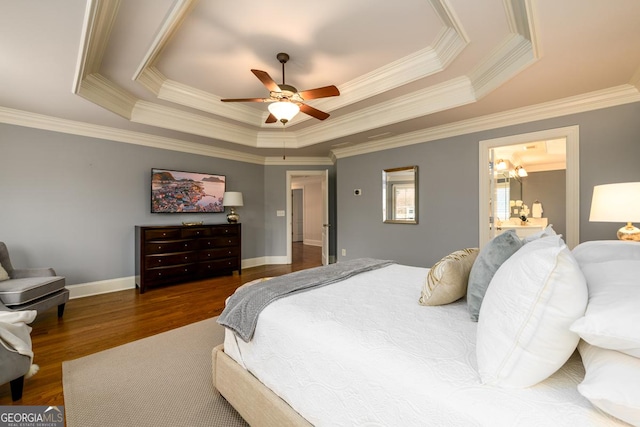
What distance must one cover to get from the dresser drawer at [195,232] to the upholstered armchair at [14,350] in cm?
255

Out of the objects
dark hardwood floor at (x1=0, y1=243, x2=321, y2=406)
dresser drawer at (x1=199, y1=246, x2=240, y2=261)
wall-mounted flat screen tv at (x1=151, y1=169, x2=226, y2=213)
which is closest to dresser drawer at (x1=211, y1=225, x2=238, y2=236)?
dresser drawer at (x1=199, y1=246, x2=240, y2=261)

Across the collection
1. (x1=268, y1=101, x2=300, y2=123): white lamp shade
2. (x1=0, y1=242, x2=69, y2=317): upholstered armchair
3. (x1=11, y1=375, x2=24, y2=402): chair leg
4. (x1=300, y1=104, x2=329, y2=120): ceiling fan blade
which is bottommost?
(x1=11, y1=375, x2=24, y2=402): chair leg

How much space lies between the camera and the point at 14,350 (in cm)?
163

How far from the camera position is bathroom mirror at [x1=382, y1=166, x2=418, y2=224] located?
167 inches

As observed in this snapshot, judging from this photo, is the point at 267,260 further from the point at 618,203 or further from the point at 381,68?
the point at 618,203

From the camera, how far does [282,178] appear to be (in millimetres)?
5934

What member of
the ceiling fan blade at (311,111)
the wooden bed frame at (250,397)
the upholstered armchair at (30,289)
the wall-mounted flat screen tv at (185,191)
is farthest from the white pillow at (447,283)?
the wall-mounted flat screen tv at (185,191)

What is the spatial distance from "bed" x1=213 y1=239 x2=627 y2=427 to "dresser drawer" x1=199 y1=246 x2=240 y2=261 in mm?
3073

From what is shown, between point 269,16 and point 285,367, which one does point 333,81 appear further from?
point 285,367

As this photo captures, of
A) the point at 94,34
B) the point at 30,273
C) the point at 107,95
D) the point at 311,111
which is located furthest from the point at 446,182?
the point at 30,273

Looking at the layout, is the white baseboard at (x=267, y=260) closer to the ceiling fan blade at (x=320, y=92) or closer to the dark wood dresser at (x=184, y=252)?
the dark wood dresser at (x=184, y=252)

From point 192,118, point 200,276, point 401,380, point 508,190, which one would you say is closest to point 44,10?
point 192,118

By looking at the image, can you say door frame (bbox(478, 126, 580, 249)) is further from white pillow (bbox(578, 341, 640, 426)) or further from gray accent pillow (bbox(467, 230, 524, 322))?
white pillow (bbox(578, 341, 640, 426))

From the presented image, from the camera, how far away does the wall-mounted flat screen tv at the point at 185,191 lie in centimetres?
436
